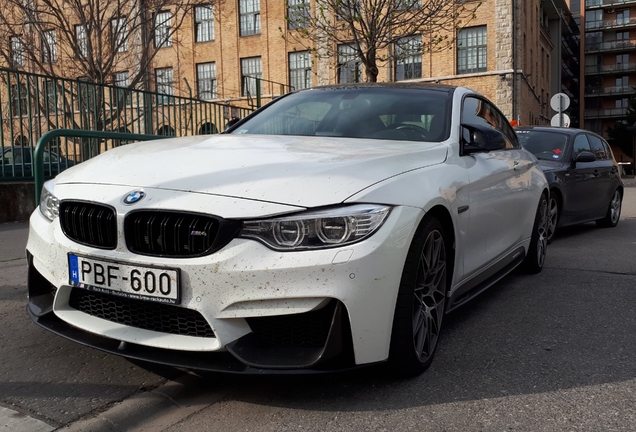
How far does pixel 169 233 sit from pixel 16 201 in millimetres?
6759

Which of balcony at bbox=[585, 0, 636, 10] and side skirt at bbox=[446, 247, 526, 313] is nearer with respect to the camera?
side skirt at bbox=[446, 247, 526, 313]

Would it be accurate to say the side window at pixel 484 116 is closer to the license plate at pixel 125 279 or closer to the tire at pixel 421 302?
the tire at pixel 421 302

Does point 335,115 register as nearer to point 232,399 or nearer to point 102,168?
point 102,168

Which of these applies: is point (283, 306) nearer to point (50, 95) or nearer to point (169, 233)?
point (169, 233)

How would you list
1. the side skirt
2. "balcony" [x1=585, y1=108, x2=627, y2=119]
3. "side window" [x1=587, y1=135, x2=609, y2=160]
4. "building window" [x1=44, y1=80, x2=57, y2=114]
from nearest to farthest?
the side skirt < "building window" [x1=44, y1=80, x2=57, y2=114] < "side window" [x1=587, y1=135, x2=609, y2=160] < "balcony" [x1=585, y1=108, x2=627, y2=119]

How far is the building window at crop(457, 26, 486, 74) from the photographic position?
3172 centimetres

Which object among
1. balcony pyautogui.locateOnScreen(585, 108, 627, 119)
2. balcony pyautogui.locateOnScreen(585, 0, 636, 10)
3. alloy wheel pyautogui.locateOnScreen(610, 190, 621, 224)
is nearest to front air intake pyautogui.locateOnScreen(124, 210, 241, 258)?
alloy wheel pyautogui.locateOnScreen(610, 190, 621, 224)

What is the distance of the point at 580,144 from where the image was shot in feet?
28.5

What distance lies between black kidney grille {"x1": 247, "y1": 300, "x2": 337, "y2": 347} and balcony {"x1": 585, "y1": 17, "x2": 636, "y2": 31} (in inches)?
3563

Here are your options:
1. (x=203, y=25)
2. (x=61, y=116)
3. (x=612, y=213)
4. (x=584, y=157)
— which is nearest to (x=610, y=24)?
(x=203, y=25)

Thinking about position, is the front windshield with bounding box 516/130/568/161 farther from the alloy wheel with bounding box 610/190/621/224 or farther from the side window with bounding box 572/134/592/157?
the alloy wheel with bounding box 610/190/621/224

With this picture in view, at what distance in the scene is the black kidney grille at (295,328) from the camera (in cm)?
258

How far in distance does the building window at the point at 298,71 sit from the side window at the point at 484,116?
30347mm

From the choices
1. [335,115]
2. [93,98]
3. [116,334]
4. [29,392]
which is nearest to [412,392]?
[116,334]
